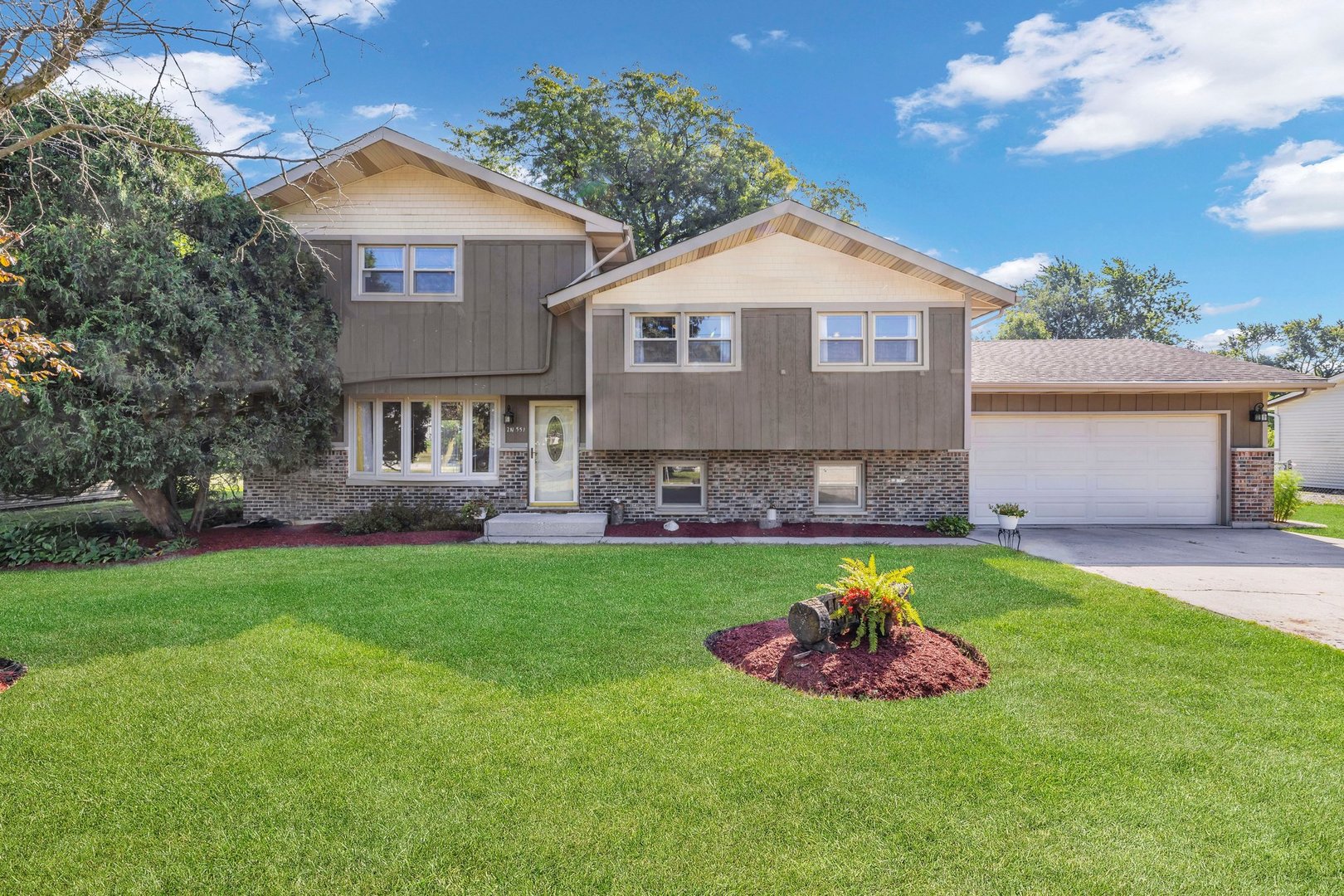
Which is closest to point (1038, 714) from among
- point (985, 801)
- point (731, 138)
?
point (985, 801)

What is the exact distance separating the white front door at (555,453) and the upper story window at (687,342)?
1.77 meters

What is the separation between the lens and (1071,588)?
6656mm

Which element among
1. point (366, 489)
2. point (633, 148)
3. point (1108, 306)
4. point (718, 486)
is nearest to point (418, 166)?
point (366, 489)

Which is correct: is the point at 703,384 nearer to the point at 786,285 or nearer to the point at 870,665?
the point at 786,285

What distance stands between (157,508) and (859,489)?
11449 millimetres

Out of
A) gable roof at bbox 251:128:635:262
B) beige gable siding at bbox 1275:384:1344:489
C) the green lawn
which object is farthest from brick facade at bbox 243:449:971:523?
beige gable siding at bbox 1275:384:1344:489

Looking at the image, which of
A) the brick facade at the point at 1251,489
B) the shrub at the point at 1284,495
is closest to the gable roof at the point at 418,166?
the brick facade at the point at 1251,489

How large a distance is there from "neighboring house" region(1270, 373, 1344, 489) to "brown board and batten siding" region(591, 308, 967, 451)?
15.3 m

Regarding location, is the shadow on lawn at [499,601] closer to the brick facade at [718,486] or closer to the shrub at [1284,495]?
the brick facade at [718,486]

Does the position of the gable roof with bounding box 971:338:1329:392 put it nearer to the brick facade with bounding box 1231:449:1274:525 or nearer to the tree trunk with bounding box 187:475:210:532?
the brick facade with bounding box 1231:449:1274:525

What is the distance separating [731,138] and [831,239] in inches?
570

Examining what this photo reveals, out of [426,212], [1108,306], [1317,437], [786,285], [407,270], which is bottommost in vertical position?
[1317,437]

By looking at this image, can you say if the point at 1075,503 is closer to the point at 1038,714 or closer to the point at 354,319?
the point at 1038,714

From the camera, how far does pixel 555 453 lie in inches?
459
